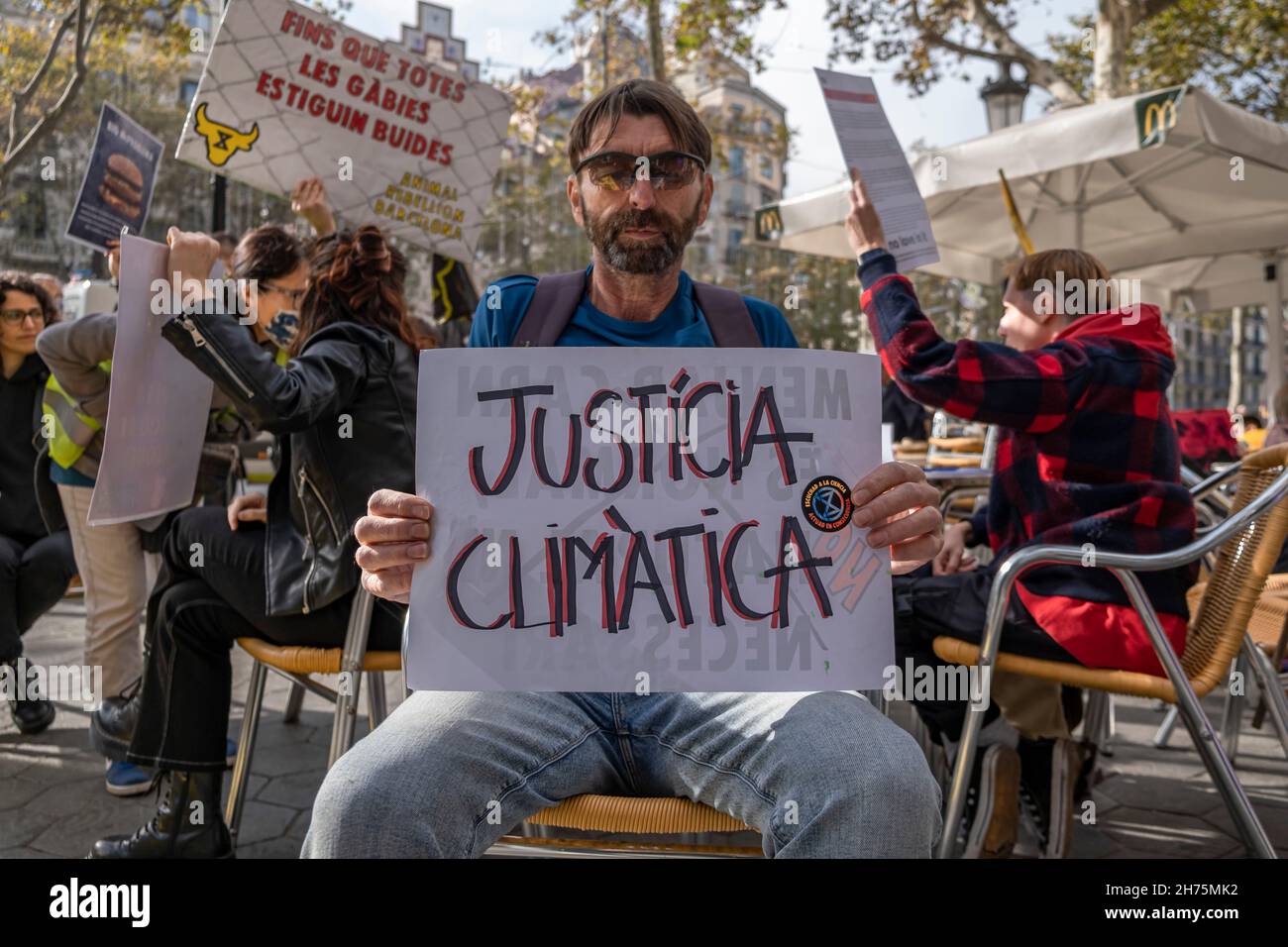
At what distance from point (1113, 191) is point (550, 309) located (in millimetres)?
5133

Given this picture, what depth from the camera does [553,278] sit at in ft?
6.46

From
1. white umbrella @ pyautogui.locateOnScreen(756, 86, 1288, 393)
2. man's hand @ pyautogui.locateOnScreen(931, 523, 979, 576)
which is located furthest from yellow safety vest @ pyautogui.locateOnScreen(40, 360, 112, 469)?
white umbrella @ pyautogui.locateOnScreen(756, 86, 1288, 393)

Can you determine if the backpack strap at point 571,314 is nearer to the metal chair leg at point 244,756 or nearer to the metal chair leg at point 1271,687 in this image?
the metal chair leg at point 244,756

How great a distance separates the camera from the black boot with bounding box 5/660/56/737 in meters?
3.63

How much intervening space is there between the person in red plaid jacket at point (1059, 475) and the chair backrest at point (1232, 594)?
0.05 m

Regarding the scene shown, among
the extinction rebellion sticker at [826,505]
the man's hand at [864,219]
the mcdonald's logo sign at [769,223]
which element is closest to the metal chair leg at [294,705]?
the man's hand at [864,219]

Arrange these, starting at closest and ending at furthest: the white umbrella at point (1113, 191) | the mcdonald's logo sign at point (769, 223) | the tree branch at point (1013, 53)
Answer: the white umbrella at point (1113, 191) < the mcdonald's logo sign at point (769, 223) < the tree branch at point (1013, 53)

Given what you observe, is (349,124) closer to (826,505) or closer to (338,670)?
(338,670)

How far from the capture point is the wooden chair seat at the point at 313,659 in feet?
7.24

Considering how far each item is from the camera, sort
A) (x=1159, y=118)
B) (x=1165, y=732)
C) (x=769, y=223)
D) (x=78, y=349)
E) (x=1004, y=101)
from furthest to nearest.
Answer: (x=1004, y=101) → (x=769, y=223) → (x=1159, y=118) → (x=1165, y=732) → (x=78, y=349)

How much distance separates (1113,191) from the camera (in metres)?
5.90

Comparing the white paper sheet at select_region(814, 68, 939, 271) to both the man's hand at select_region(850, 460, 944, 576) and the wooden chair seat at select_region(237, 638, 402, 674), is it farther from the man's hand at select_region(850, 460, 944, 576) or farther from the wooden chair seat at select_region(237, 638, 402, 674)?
the wooden chair seat at select_region(237, 638, 402, 674)

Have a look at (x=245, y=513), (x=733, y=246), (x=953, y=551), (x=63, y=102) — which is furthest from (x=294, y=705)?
(x=733, y=246)
